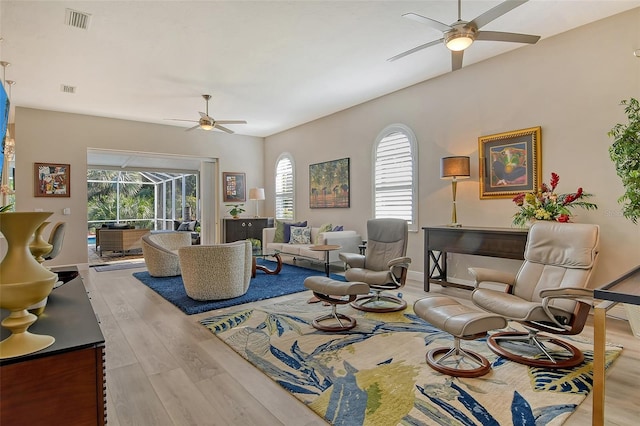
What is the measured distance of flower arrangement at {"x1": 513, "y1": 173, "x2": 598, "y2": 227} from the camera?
354 cm

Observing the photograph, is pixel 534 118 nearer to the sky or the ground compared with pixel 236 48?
nearer to the ground

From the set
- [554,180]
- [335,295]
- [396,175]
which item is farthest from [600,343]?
[396,175]

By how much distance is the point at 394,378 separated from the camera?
7.52 ft

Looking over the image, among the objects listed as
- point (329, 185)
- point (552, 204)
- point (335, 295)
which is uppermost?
point (329, 185)

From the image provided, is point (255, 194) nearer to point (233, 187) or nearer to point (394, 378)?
point (233, 187)

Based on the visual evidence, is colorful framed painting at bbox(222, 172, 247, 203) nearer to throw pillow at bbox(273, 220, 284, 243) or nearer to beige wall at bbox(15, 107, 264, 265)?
beige wall at bbox(15, 107, 264, 265)

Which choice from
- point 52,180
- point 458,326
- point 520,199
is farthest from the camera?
point 52,180

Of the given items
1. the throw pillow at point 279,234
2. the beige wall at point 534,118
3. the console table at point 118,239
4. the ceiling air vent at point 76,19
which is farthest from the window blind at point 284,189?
the ceiling air vent at point 76,19

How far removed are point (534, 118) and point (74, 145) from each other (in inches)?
315

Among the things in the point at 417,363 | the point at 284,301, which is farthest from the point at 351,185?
the point at 417,363

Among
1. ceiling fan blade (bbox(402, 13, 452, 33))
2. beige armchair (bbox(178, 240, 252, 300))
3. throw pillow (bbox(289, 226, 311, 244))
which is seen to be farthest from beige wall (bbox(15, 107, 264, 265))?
ceiling fan blade (bbox(402, 13, 452, 33))

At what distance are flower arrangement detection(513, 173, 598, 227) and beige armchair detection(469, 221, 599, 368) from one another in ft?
2.01

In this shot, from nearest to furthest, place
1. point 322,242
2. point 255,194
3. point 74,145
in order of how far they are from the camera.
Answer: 1. point 322,242
2. point 74,145
3. point 255,194

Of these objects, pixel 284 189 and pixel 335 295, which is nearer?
pixel 335 295
